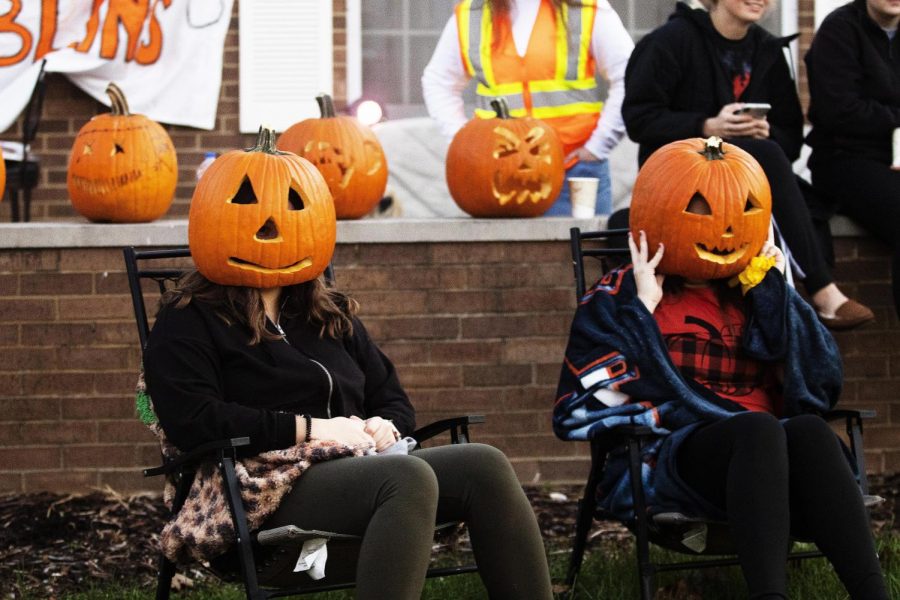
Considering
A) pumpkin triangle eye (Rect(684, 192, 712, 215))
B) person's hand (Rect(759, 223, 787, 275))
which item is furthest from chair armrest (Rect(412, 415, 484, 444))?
person's hand (Rect(759, 223, 787, 275))

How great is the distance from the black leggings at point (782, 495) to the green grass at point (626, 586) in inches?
22.4

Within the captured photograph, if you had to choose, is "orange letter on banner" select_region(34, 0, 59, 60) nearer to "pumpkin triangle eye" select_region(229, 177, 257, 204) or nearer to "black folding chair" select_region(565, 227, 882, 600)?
"pumpkin triangle eye" select_region(229, 177, 257, 204)

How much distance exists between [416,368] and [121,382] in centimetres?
102

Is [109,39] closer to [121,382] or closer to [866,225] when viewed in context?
[121,382]

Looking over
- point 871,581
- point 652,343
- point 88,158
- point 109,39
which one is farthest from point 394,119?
point 871,581

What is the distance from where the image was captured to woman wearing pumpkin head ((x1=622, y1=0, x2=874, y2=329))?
14.9 feet

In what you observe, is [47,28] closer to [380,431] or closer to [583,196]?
[583,196]

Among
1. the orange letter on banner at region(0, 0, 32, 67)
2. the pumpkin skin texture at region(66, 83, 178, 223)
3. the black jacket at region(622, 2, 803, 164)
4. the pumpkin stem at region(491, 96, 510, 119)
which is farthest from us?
the orange letter on banner at region(0, 0, 32, 67)

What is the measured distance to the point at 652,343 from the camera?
354 centimetres

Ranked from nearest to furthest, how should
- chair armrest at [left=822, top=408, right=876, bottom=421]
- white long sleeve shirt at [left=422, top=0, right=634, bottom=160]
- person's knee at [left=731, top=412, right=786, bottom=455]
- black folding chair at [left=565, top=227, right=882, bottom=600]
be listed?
person's knee at [left=731, top=412, right=786, bottom=455]
black folding chair at [left=565, top=227, right=882, bottom=600]
chair armrest at [left=822, top=408, right=876, bottom=421]
white long sleeve shirt at [left=422, top=0, right=634, bottom=160]

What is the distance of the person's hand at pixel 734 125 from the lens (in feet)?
14.9

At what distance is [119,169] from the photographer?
A: 4.82 meters

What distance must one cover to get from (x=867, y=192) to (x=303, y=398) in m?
2.47

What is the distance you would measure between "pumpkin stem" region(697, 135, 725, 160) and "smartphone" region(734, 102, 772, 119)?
81cm
